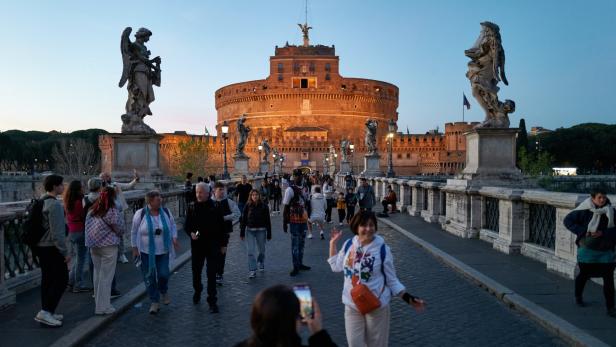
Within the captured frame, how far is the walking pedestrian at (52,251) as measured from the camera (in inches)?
222

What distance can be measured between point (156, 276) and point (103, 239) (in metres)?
0.86

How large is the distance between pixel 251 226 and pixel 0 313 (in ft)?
12.1

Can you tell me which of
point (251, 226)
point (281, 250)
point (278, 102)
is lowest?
point (281, 250)

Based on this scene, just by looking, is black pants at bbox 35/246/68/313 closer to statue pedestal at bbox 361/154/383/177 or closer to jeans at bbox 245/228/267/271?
jeans at bbox 245/228/267/271

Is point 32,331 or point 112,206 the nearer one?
point 32,331

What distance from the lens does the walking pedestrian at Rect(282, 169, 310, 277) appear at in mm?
8820

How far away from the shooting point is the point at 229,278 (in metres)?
8.58

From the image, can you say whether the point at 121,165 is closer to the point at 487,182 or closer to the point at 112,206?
the point at 112,206

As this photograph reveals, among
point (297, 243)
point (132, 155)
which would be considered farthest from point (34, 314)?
point (132, 155)

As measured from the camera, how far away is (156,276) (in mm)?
6633

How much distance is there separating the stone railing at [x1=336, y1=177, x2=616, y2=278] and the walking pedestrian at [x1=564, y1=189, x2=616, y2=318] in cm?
135

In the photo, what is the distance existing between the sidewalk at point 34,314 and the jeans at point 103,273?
0.19m

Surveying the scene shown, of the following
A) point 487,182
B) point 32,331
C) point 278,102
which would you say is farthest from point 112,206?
point 278,102

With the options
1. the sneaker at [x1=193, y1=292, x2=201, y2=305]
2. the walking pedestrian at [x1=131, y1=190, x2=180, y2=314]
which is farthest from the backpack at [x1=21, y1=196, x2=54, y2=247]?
the sneaker at [x1=193, y1=292, x2=201, y2=305]
